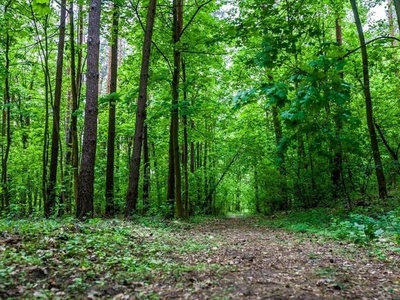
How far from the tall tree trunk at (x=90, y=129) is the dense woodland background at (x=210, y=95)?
31mm

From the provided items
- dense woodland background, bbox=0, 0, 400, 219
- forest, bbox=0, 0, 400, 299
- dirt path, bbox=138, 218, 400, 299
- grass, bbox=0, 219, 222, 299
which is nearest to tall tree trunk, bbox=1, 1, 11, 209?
dense woodland background, bbox=0, 0, 400, 219

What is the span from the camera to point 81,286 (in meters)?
4.18

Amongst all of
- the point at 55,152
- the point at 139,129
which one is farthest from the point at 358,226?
the point at 55,152

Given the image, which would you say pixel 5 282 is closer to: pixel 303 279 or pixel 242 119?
pixel 303 279

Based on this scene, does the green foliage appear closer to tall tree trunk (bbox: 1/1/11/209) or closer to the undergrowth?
the undergrowth

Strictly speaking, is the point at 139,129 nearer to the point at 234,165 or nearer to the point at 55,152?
the point at 55,152

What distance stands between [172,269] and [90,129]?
17.9ft

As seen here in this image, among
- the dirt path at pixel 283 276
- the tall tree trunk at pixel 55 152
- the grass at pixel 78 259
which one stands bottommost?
the dirt path at pixel 283 276

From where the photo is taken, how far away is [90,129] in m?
9.38

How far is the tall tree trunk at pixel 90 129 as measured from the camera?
9336 millimetres

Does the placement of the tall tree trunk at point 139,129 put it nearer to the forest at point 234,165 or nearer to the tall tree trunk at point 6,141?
the forest at point 234,165

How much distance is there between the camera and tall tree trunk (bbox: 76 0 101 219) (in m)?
9.34

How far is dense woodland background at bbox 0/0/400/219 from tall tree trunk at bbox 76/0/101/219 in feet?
0.10

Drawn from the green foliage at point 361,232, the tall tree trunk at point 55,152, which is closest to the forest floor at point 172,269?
the green foliage at point 361,232
